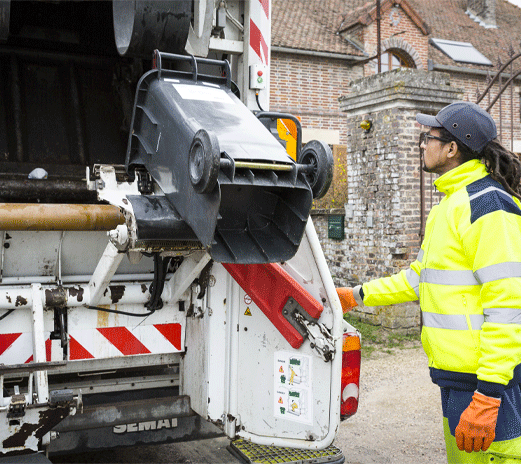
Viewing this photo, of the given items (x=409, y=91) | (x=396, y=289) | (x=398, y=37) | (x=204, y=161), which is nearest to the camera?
(x=204, y=161)

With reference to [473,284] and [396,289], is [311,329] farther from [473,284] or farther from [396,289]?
[473,284]

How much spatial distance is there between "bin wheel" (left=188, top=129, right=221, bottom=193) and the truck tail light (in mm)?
995

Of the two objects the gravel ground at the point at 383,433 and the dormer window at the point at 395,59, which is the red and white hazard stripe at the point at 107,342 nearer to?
the gravel ground at the point at 383,433

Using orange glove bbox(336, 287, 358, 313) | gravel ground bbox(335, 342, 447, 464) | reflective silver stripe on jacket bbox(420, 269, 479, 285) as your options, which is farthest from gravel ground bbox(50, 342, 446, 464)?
reflective silver stripe on jacket bbox(420, 269, 479, 285)

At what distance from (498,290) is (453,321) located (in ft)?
0.65

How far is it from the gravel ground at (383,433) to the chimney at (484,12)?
15.6 meters

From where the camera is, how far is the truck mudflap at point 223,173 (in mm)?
1765

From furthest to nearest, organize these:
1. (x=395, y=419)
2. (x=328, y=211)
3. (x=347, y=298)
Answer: (x=328, y=211) < (x=395, y=419) < (x=347, y=298)

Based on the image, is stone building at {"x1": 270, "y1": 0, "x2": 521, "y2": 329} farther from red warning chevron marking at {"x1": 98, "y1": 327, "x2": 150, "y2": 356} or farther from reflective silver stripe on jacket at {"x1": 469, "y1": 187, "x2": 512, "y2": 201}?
reflective silver stripe on jacket at {"x1": 469, "y1": 187, "x2": 512, "y2": 201}

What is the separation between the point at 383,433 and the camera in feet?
12.7

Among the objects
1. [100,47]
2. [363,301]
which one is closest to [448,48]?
[100,47]

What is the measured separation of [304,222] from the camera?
194 centimetres

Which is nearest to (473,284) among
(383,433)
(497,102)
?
(383,433)

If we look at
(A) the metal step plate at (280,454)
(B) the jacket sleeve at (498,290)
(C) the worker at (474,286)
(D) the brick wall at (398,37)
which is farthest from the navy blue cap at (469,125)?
(D) the brick wall at (398,37)
